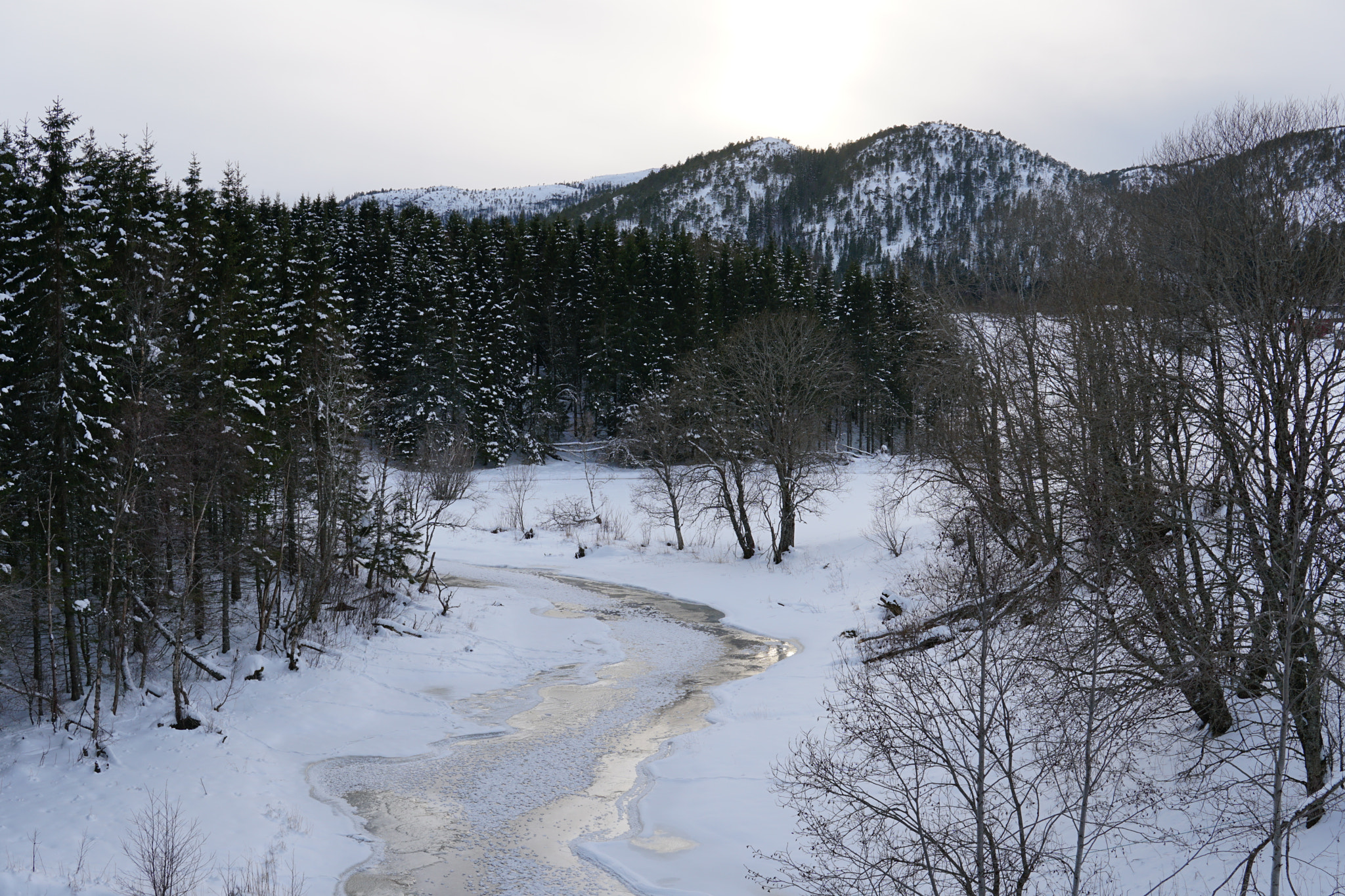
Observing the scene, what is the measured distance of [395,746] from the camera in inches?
701

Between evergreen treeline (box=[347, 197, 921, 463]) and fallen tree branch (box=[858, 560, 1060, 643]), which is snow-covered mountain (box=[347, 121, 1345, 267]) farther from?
fallen tree branch (box=[858, 560, 1060, 643])

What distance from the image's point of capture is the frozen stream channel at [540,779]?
1210 centimetres

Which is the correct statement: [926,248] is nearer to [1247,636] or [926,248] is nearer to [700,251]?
[700,251]

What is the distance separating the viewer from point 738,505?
36.0m

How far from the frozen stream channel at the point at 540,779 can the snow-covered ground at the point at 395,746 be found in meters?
0.43

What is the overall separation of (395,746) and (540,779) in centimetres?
421

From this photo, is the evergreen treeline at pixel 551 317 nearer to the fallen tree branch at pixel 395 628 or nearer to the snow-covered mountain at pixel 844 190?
the fallen tree branch at pixel 395 628

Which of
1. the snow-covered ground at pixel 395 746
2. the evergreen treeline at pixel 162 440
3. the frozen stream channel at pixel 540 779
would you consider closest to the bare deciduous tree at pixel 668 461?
the snow-covered ground at pixel 395 746

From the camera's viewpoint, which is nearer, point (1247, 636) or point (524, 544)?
point (1247, 636)

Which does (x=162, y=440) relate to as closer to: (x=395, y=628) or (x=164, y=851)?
(x=395, y=628)

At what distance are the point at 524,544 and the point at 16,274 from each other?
2749cm

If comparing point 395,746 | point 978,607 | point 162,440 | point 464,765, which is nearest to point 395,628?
point 395,746

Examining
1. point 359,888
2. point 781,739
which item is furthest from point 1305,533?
point 359,888

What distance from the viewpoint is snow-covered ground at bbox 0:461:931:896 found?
12656 millimetres
